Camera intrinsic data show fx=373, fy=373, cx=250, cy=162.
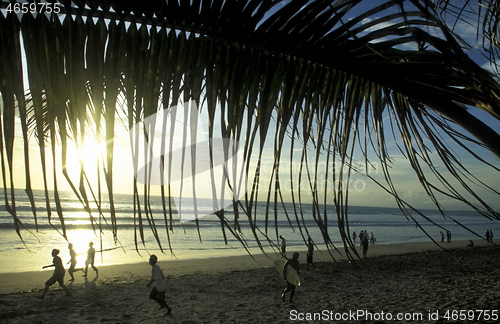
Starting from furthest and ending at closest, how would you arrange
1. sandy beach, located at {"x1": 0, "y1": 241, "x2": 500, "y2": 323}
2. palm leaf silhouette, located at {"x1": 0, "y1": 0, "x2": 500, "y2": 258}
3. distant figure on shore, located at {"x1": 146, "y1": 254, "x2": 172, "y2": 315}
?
sandy beach, located at {"x1": 0, "y1": 241, "x2": 500, "y2": 323}, distant figure on shore, located at {"x1": 146, "y1": 254, "x2": 172, "y2": 315}, palm leaf silhouette, located at {"x1": 0, "y1": 0, "x2": 500, "y2": 258}

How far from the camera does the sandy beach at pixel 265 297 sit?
9352 millimetres

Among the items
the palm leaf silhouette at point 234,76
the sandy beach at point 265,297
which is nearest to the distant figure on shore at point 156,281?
the sandy beach at point 265,297

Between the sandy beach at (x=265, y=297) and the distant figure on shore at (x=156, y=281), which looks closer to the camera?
the distant figure on shore at (x=156, y=281)

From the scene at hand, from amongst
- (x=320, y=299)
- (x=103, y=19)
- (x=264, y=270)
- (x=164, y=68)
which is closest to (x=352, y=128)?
(x=164, y=68)

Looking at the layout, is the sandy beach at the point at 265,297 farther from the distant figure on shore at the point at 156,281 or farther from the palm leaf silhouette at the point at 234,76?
the palm leaf silhouette at the point at 234,76

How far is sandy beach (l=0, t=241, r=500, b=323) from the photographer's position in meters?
9.35

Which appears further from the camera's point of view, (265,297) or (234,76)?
(265,297)

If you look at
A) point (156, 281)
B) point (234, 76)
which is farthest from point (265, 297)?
point (234, 76)

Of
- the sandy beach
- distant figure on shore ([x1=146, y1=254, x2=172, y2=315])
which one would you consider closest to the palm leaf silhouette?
the sandy beach

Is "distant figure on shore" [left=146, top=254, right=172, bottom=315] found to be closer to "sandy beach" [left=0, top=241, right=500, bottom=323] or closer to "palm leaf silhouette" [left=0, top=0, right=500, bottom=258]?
"sandy beach" [left=0, top=241, right=500, bottom=323]

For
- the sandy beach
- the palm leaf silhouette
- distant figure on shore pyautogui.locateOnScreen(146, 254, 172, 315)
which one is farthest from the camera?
the sandy beach

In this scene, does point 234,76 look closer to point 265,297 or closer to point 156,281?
point 156,281

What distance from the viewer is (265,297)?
11438mm

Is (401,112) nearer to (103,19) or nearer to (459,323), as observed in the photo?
(103,19)
